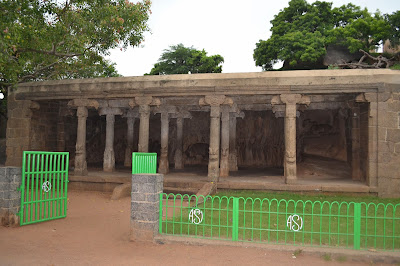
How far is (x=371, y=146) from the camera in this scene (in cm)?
984

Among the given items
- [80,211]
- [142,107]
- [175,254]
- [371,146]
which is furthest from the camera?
[142,107]

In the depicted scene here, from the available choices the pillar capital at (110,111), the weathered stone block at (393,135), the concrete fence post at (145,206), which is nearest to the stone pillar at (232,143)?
the pillar capital at (110,111)

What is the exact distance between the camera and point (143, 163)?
20.8ft

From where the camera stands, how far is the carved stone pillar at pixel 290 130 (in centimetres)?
1028

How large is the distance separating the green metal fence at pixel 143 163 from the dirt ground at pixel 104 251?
1267 mm

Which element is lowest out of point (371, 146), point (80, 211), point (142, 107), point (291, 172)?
point (80, 211)

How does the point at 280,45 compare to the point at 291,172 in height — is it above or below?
above

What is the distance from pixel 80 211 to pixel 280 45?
22382 millimetres

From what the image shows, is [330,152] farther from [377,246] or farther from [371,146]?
[377,246]

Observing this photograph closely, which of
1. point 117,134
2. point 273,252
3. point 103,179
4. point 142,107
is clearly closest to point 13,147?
point 103,179

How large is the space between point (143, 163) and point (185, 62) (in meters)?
26.7

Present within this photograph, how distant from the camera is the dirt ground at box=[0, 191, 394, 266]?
480cm

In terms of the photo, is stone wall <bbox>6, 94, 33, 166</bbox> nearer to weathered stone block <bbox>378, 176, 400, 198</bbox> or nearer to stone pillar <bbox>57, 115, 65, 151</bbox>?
stone pillar <bbox>57, 115, 65, 151</bbox>

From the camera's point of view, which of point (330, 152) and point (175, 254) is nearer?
point (175, 254)
